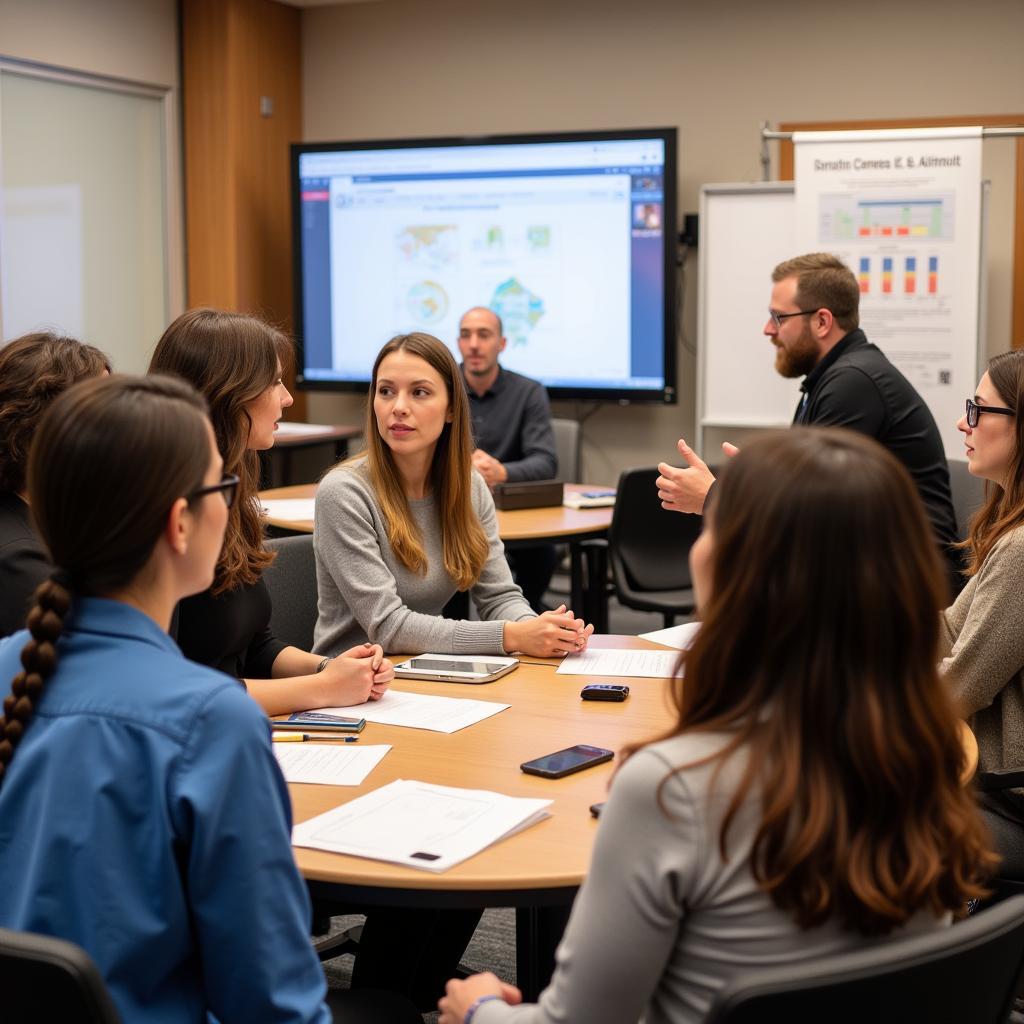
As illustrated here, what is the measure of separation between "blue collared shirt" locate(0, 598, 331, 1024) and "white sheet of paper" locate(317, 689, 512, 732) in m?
0.88

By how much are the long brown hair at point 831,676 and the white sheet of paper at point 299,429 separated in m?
5.37

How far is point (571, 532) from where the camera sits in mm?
4035

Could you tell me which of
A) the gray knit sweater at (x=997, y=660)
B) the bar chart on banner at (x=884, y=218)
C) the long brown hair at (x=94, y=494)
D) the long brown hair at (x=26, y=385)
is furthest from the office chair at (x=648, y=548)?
the long brown hair at (x=94, y=494)

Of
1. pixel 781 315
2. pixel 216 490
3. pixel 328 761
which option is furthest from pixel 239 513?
pixel 781 315

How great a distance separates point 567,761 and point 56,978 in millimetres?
945

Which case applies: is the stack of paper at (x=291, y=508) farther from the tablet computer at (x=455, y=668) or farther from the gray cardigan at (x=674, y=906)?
the gray cardigan at (x=674, y=906)

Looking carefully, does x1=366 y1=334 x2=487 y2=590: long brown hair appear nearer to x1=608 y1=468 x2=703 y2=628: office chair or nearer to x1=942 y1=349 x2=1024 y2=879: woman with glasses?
x1=942 y1=349 x2=1024 y2=879: woman with glasses

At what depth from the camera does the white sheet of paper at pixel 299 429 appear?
6.41m

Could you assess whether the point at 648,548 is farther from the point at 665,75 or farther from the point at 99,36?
the point at 99,36

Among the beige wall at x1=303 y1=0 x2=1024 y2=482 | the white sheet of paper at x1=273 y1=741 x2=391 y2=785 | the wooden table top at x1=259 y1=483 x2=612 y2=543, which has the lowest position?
the white sheet of paper at x1=273 y1=741 x2=391 y2=785

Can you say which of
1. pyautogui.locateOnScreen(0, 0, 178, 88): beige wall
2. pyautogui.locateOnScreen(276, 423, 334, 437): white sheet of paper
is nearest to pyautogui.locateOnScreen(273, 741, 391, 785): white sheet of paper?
pyautogui.locateOnScreen(276, 423, 334, 437): white sheet of paper

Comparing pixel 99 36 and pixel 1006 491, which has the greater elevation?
pixel 99 36

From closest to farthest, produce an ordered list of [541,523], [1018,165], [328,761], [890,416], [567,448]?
[328,761], [890,416], [541,523], [567,448], [1018,165]

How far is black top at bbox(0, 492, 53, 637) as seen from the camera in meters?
1.90
